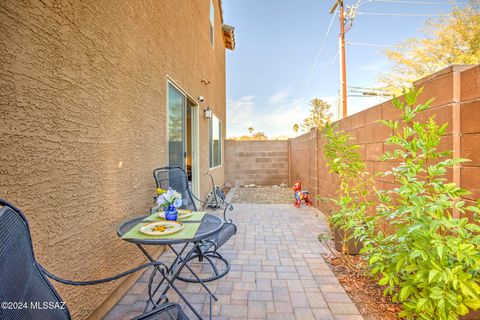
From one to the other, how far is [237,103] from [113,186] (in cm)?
1458

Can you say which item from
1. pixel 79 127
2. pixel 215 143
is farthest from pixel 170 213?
pixel 215 143

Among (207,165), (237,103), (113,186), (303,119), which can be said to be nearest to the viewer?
(113,186)

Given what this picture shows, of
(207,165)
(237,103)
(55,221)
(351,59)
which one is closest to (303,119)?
(237,103)

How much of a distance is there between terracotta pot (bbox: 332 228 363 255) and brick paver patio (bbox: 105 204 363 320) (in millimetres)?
224

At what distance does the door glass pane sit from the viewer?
3.54m

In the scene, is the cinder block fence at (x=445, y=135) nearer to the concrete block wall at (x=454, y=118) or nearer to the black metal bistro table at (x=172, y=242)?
the concrete block wall at (x=454, y=118)

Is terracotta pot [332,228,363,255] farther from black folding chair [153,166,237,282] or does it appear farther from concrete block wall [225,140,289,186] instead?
concrete block wall [225,140,289,186]

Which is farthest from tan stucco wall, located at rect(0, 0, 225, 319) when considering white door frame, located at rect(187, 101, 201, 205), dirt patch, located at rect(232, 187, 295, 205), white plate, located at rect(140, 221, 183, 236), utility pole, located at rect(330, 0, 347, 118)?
utility pole, located at rect(330, 0, 347, 118)

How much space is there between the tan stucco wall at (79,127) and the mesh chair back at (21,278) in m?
0.40

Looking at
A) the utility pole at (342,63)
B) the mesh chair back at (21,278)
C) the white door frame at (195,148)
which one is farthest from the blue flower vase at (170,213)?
the utility pole at (342,63)

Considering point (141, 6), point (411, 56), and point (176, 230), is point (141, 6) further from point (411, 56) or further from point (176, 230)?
point (411, 56)

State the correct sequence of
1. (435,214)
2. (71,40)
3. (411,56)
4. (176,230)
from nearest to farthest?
(435,214) → (71,40) → (176,230) → (411,56)

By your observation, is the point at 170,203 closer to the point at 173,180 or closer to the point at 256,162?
the point at 173,180

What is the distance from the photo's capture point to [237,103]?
16.1 m
